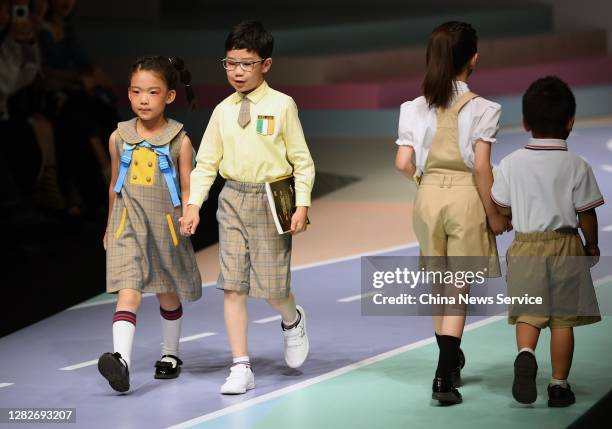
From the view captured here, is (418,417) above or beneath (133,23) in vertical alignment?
beneath

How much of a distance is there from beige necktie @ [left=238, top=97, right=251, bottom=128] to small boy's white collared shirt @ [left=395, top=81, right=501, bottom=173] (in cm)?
53

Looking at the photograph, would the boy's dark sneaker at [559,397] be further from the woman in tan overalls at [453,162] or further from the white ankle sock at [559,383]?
the woman in tan overalls at [453,162]

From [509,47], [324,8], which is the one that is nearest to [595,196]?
[509,47]

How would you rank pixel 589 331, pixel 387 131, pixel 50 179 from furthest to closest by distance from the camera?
pixel 387 131 → pixel 50 179 → pixel 589 331

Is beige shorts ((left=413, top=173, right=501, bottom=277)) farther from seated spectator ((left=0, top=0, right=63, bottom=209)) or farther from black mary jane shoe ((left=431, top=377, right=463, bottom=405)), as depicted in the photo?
seated spectator ((left=0, top=0, right=63, bottom=209))

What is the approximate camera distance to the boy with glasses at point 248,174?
4973 mm

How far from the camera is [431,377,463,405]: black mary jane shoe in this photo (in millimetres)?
4746

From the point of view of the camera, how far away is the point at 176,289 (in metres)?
5.18

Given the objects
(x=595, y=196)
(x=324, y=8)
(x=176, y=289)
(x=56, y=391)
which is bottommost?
(x=56, y=391)

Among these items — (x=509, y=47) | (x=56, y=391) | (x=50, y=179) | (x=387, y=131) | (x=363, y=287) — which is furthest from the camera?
(x=509, y=47)

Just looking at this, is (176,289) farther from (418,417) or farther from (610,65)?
(610,65)

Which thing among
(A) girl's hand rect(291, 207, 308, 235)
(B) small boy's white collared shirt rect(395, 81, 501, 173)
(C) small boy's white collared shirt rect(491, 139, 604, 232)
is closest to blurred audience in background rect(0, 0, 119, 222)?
(A) girl's hand rect(291, 207, 308, 235)

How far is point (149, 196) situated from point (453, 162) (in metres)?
1.09

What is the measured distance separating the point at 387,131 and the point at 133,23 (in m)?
3.47
